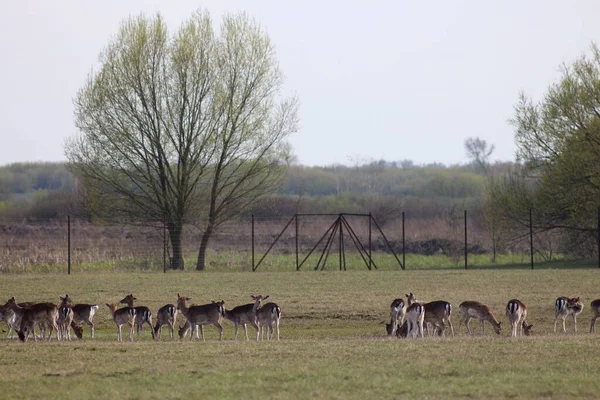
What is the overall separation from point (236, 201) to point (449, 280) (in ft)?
56.6

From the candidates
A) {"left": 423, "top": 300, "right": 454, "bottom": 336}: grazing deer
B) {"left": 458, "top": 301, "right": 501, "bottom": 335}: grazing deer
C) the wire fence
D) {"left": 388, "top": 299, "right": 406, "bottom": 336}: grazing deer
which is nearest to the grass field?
{"left": 458, "top": 301, "right": 501, "bottom": 335}: grazing deer

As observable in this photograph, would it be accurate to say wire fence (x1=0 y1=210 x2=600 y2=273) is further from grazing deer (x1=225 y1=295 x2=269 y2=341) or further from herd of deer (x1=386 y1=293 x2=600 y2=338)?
herd of deer (x1=386 y1=293 x2=600 y2=338)

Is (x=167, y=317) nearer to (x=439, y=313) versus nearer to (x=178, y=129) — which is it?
(x=439, y=313)

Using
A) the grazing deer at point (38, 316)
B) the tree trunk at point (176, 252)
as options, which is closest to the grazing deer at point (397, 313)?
the grazing deer at point (38, 316)

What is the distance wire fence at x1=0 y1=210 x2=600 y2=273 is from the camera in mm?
42875

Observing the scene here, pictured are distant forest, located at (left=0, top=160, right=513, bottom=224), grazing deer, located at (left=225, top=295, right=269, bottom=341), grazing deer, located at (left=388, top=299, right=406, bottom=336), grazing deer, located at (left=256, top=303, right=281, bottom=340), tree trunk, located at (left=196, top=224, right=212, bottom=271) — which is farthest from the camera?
distant forest, located at (left=0, top=160, right=513, bottom=224)

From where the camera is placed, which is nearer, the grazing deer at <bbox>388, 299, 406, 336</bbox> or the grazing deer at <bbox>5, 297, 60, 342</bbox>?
the grazing deer at <bbox>5, 297, 60, 342</bbox>

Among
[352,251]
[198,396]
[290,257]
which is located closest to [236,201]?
[290,257]

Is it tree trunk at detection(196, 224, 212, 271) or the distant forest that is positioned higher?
the distant forest

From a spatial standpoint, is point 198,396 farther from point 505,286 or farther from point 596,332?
point 505,286

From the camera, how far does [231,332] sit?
2370 centimetres

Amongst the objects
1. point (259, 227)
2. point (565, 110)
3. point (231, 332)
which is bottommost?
point (231, 332)

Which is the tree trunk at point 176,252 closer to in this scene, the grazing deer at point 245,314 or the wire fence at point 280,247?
→ the wire fence at point 280,247

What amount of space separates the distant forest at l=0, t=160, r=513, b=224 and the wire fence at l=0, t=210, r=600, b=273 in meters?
2.26
